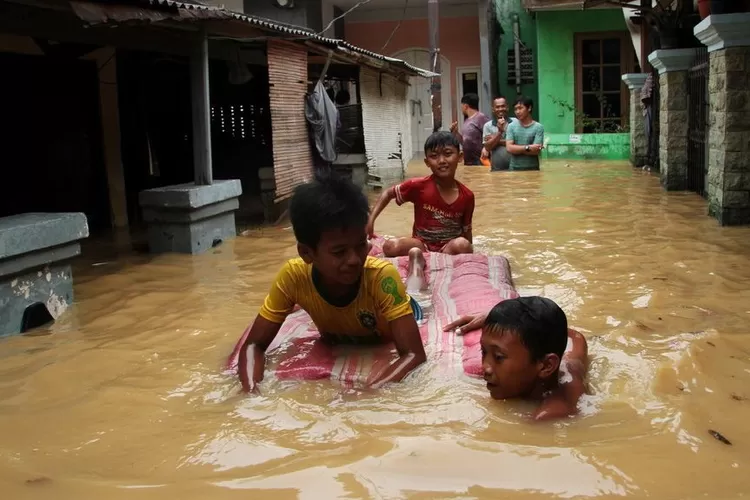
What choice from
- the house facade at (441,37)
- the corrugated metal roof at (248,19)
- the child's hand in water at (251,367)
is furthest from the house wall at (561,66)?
the child's hand in water at (251,367)

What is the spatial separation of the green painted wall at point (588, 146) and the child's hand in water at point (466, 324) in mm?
15123

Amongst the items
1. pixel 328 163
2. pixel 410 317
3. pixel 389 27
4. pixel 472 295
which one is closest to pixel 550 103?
pixel 389 27

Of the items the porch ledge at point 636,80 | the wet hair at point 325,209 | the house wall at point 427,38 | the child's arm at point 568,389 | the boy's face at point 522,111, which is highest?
the house wall at point 427,38

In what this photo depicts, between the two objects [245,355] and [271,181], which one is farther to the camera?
[271,181]

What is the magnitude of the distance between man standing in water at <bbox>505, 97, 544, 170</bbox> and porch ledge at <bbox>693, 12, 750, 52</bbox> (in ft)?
17.7

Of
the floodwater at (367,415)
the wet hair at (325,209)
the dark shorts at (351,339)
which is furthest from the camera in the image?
the dark shorts at (351,339)

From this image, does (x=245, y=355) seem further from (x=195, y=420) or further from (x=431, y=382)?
(x=431, y=382)

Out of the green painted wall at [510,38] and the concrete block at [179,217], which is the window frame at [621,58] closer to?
the green painted wall at [510,38]

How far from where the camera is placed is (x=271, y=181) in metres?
11.8

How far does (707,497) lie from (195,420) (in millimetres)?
2120

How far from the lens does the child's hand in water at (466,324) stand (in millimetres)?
4328

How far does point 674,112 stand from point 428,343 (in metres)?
8.93

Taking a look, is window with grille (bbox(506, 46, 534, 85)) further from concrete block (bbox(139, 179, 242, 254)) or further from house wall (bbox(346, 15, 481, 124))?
concrete block (bbox(139, 179, 242, 254))

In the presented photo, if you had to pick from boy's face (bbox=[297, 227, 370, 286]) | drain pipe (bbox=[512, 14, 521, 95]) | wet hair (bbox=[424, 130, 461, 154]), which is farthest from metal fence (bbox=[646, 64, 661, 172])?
boy's face (bbox=[297, 227, 370, 286])
